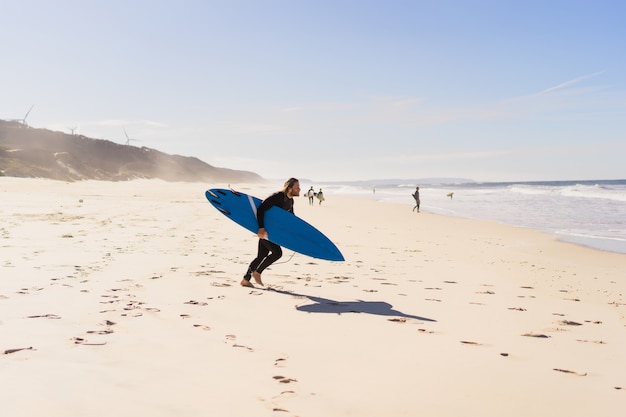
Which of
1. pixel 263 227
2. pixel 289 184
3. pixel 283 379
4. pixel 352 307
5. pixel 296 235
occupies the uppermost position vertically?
pixel 289 184

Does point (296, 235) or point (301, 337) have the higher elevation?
point (296, 235)

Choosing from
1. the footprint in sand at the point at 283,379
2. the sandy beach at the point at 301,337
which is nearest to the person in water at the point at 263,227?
the sandy beach at the point at 301,337

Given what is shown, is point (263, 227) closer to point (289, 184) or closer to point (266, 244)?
point (266, 244)

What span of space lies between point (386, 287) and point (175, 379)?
4.67 m

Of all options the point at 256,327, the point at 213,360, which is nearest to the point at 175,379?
the point at 213,360

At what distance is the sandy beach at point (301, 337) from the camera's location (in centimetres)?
325

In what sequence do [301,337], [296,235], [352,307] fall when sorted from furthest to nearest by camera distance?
[296,235] → [352,307] → [301,337]

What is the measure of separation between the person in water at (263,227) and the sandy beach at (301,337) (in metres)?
0.28

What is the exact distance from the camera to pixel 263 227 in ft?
24.0

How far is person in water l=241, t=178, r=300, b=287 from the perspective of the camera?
7246mm

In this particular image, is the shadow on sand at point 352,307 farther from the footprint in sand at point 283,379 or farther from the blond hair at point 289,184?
the footprint in sand at point 283,379

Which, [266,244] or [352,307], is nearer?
[352,307]

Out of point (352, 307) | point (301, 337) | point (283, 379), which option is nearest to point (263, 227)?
point (352, 307)

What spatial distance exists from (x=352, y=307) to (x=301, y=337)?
154 centimetres
